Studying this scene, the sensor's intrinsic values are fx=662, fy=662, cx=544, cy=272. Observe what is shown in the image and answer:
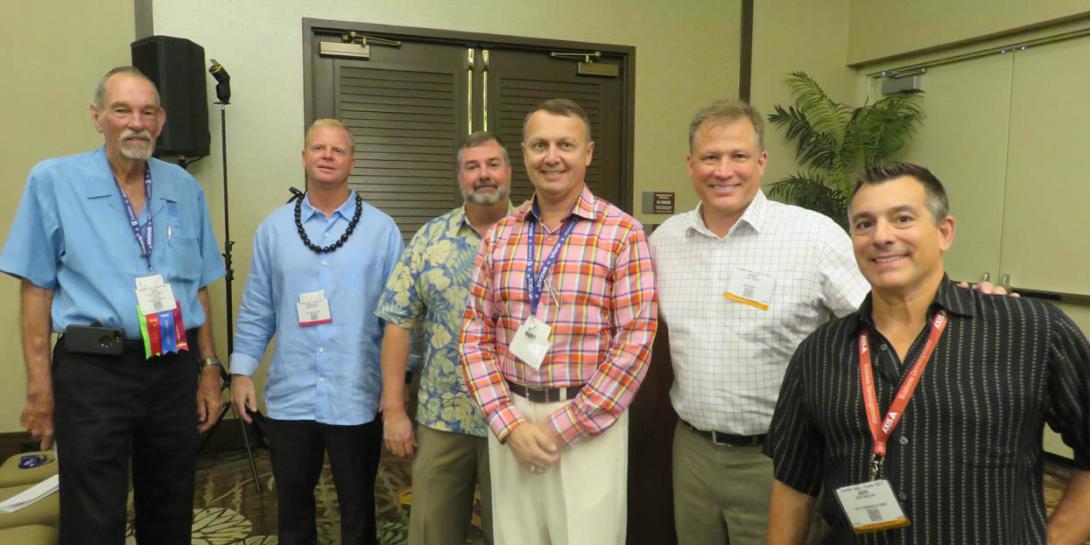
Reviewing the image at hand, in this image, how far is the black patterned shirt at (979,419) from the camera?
Result: 1.07 metres

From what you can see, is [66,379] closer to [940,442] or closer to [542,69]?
[940,442]

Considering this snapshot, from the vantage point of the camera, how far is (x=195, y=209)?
2248mm

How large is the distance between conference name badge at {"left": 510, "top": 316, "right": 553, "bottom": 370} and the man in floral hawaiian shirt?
1.42 feet

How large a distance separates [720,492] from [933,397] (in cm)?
67

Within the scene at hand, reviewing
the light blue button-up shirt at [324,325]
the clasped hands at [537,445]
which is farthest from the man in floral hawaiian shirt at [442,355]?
the clasped hands at [537,445]

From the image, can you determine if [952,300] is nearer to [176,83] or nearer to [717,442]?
[717,442]

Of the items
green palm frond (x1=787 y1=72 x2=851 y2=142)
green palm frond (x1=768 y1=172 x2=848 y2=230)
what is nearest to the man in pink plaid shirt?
green palm frond (x1=768 y1=172 x2=848 y2=230)

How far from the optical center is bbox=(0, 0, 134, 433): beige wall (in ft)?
11.9

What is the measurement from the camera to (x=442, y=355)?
2043 mm

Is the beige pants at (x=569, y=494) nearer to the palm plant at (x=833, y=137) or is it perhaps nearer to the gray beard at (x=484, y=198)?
the gray beard at (x=484, y=198)

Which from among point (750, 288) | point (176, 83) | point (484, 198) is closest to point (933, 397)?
point (750, 288)

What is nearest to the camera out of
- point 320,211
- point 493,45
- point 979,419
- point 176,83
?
point 979,419

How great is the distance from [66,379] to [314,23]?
2.86 metres

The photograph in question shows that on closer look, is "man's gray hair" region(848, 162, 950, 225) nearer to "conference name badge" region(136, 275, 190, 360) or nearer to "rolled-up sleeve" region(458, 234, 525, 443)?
"rolled-up sleeve" region(458, 234, 525, 443)
